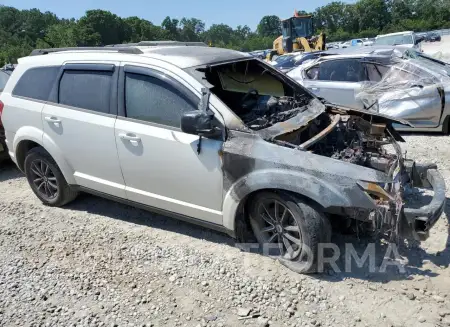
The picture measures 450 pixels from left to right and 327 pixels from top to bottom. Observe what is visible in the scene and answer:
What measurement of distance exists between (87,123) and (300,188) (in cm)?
229

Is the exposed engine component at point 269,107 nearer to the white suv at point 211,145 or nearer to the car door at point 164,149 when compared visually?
the white suv at point 211,145

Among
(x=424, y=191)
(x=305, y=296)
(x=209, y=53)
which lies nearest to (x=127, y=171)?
(x=209, y=53)

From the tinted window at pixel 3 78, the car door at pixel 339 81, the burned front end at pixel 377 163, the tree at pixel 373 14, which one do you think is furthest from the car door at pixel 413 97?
the tree at pixel 373 14

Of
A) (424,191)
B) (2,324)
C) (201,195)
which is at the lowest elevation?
(2,324)

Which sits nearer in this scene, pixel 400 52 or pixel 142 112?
pixel 142 112

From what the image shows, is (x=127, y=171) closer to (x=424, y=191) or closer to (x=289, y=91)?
(x=289, y=91)

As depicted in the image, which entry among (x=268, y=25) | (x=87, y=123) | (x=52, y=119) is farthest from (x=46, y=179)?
(x=268, y=25)

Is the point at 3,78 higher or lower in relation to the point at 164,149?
higher

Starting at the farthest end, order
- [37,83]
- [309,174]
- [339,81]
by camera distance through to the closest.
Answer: [339,81] → [37,83] → [309,174]

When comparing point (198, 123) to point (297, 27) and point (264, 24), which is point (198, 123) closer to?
point (297, 27)

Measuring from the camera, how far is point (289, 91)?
4.62m

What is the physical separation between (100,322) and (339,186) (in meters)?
2.05

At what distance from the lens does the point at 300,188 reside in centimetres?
305

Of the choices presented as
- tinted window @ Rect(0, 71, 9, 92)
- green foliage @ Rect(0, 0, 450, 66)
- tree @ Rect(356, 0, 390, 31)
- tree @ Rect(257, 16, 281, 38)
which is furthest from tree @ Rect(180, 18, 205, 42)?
tinted window @ Rect(0, 71, 9, 92)
